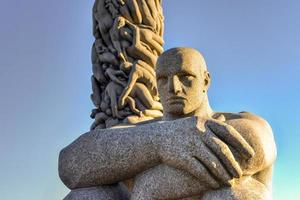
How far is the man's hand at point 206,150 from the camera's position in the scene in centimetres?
284

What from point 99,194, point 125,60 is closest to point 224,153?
point 99,194

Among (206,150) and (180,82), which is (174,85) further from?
(206,150)

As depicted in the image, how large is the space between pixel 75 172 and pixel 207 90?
4.14 ft

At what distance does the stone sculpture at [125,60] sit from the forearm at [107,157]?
8.06 ft

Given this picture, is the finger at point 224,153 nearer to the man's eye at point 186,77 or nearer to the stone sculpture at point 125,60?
the man's eye at point 186,77

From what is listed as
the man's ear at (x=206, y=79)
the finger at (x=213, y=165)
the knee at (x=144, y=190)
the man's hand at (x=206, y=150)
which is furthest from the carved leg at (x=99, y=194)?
the man's ear at (x=206, y=79)

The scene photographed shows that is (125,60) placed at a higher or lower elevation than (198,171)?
higher

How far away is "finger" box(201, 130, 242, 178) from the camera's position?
9.29 feet

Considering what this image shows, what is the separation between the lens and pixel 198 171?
9.45ft

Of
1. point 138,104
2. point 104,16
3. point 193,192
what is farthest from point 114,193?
point 104,16

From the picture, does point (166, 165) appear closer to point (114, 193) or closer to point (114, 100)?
point (114, 193)

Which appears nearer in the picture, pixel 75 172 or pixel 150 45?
pixel 75 172

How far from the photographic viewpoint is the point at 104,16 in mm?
6445

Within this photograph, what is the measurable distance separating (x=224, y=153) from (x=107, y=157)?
862 mm
